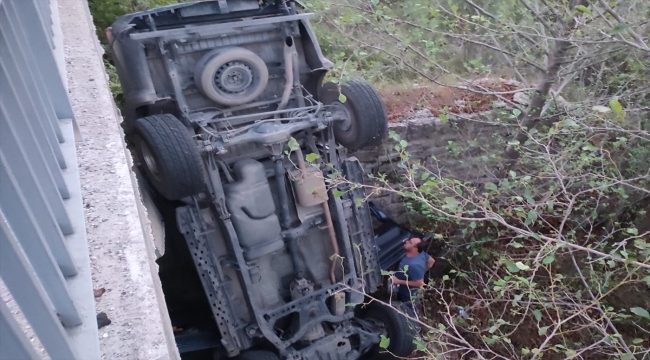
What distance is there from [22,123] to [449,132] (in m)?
4.99

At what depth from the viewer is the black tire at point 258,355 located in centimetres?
385

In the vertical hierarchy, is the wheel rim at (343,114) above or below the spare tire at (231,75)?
below

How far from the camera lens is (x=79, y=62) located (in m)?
2.91

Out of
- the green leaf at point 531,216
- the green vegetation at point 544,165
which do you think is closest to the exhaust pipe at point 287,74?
the green vegetation at point 544,165

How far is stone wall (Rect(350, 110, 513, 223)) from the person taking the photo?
18.0 ft

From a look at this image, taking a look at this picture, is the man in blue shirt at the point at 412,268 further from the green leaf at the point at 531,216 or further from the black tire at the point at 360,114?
the green leaf at the point at 531,216

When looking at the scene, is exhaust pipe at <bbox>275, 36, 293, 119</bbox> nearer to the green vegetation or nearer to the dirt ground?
the green vegetation

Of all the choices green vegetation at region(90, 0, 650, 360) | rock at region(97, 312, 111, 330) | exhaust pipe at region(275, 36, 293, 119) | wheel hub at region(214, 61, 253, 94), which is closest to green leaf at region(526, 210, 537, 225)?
green vegetation at region(90, 0, 650, 360)

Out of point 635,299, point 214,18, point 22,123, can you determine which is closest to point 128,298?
point 22,123

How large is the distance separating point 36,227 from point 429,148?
504 cm

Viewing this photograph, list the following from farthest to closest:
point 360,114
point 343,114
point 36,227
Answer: point 343,114 → point 360,114 → point 36,227

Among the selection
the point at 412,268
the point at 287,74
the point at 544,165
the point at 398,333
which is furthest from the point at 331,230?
the point at 544,165

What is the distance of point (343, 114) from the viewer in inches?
168

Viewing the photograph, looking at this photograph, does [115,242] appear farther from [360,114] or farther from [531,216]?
[360,114]
